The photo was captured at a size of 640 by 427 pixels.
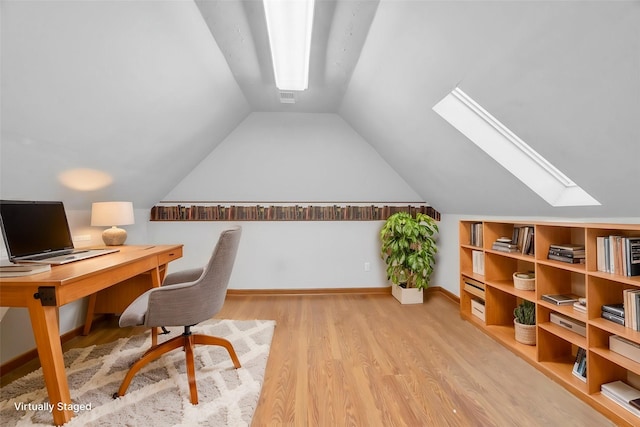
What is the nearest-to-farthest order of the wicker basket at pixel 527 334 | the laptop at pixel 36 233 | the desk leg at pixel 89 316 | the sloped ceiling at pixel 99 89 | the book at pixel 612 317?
the sloped ceiling at pixel 99 89, the book at pixel 612 317, the laptop at pixel 36 233, the wicker basket at pixel 527 334, the desk leg at pixel 89 316

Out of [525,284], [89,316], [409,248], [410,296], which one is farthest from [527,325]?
[89,316]

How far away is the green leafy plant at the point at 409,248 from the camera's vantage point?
3361 mm

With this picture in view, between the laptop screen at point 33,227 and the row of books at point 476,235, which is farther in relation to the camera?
the row of books at point 476,235

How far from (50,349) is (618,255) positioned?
9.95 ft

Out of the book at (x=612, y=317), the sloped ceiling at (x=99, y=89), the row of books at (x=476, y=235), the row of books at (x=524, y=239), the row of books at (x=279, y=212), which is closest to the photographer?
the sloped ceiling at (x=99, y=89)

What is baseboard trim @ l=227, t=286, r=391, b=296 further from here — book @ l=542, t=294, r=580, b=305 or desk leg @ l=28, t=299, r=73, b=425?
desk leg @ l=28, t=299, r=73, b=425

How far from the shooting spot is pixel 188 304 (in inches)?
67.2

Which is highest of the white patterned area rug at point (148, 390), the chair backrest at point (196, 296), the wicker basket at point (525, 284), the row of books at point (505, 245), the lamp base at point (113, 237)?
the lamp base at point (113, 237)

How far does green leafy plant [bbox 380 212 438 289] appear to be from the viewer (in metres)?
3.36

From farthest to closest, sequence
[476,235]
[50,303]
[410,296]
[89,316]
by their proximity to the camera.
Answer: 1. [410,296]
2. [476,235]
3. [89,316]
4. [50,303]

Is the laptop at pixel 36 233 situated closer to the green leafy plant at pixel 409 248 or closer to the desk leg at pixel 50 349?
the desk leg at pixel 50 349

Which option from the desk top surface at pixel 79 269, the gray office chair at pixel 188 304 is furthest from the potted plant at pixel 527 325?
the desk top surface at pixel 79 269

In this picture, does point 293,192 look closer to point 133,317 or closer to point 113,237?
point 113,237

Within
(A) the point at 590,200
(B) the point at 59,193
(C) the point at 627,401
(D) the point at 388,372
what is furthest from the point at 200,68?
(C) the point at 627,401
